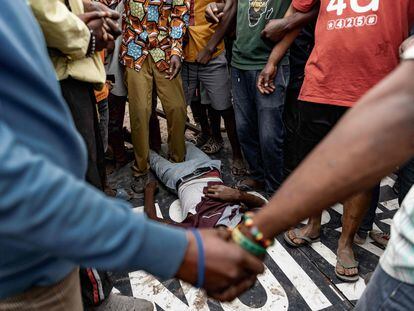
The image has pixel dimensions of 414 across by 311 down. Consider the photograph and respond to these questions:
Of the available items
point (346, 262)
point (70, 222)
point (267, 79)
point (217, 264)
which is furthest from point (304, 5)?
point (70, 222)

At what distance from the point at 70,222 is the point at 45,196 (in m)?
0.07

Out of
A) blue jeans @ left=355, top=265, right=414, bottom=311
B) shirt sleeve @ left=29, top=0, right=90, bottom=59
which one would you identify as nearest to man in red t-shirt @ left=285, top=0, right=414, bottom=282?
blue jeans @ left=355, top=265, right=414, bottom=311

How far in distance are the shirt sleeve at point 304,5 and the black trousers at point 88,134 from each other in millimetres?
1504

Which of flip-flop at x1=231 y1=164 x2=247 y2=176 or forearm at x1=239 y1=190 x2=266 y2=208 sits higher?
forearm at x1=239 y1=190 x2=266 y2=208

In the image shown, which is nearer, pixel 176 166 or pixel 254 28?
pixel 254 28

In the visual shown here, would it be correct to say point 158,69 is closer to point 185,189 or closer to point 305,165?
→ point 185,189

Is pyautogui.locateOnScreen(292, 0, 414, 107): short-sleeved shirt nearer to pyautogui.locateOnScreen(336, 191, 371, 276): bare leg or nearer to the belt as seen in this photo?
pyautogui.locateOnScreen(336, 191, 371, 276): bare leg

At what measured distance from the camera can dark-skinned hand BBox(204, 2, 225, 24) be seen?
3.04 m

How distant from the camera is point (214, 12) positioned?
10.0 feet

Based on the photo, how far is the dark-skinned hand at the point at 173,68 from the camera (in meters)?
3.10

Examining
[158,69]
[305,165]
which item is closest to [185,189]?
[158,69]

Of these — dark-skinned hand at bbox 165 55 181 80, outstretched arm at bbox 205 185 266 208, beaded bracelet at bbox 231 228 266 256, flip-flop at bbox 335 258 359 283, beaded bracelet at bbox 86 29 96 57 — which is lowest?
flip-flop at bbox 335 258 359 283

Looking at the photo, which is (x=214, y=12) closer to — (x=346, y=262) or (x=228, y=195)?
(x=228, y=195)

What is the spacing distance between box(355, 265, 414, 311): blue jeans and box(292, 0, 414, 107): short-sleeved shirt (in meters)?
1.19
